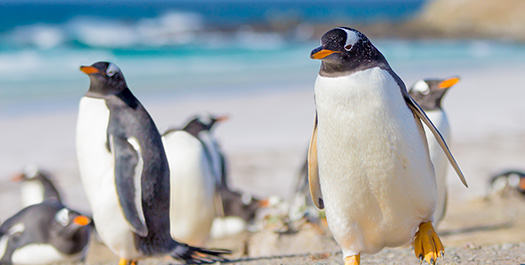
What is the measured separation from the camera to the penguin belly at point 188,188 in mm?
5789

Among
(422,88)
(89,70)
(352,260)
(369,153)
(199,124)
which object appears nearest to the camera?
(369,153)

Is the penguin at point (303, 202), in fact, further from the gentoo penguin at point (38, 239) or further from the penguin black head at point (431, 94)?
the gentoo penguin at point (38, 239)

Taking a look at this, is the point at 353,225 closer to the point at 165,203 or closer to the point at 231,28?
the point at 165,203

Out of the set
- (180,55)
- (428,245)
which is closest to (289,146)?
(428,245)

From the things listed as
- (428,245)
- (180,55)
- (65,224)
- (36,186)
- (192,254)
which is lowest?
(180,55)

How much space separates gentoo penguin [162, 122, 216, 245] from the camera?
5789mm

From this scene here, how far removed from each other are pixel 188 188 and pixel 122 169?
181 centimetres

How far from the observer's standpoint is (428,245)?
337 cm

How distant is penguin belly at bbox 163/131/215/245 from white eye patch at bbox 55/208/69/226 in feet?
2.77

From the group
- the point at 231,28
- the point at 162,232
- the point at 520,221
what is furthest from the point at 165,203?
the point at 231,28

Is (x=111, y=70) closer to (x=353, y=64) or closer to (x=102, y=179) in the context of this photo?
(x=102, y=179)

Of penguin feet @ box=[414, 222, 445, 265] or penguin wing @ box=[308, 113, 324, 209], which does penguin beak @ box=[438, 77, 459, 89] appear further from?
penguin feet @ box=[414, 222, 445, 265]

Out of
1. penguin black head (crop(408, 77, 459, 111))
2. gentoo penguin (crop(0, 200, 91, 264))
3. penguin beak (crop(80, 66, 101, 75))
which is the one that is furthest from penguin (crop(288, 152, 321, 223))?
penguin beak (crop(80, 66, 101, 75))

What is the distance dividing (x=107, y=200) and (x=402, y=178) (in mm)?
1764
